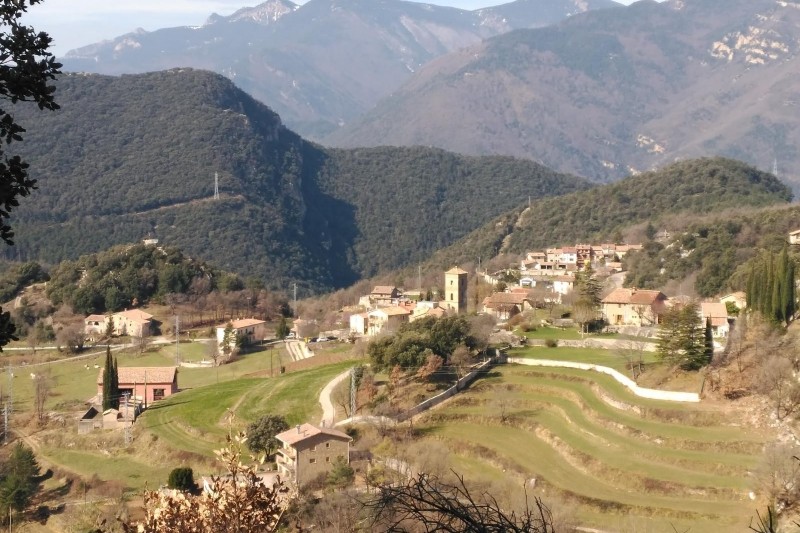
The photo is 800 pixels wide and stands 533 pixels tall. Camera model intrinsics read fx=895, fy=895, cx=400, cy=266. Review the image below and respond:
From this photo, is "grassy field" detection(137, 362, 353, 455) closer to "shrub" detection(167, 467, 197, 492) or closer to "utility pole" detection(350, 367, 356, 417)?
"utility pole" detection(350, 367, 356, 417)

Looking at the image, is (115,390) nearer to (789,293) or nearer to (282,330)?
(282,330)

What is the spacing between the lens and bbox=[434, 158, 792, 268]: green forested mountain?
303 ft

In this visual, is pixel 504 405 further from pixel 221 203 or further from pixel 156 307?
pixel 221 203

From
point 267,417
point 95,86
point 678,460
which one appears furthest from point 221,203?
point 678,460

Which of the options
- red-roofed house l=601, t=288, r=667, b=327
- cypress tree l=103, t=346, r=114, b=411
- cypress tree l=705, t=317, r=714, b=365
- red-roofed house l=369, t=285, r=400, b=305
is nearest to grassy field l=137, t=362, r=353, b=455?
cypress tree l=103, t=346, r=114, b=411

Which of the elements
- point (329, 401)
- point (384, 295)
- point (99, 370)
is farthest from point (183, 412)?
point (384, 295)

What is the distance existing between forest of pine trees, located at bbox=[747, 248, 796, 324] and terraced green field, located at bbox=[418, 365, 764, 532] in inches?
267

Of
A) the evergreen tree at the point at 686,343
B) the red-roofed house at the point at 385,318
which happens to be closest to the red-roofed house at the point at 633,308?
the red-roofed house at the point at 385,318

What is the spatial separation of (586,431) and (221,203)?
9935 centimetres

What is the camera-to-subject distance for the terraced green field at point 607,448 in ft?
79.6

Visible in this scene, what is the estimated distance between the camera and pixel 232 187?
13288 cm

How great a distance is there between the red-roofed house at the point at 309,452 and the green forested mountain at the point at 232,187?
249 ft

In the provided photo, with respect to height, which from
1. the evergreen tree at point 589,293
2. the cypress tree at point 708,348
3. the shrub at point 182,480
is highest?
the evergreen tree at point 589,293

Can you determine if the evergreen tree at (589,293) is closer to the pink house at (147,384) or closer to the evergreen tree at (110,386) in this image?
the pink house at (147,384)
